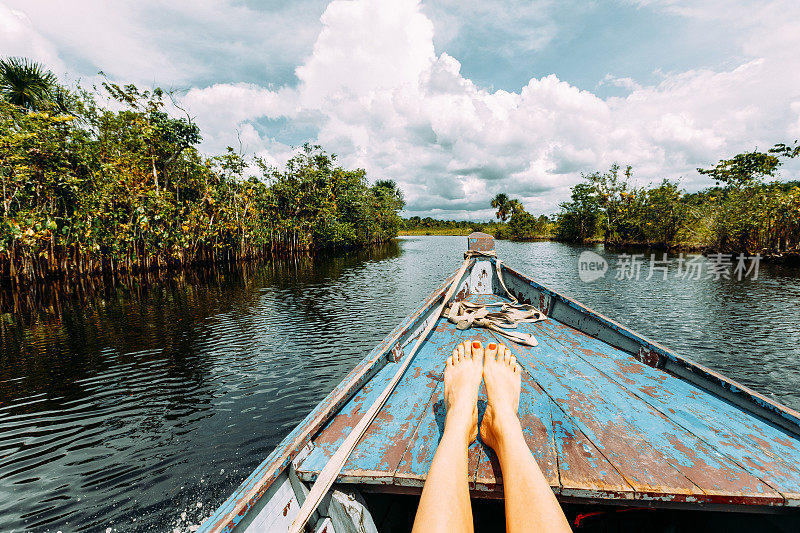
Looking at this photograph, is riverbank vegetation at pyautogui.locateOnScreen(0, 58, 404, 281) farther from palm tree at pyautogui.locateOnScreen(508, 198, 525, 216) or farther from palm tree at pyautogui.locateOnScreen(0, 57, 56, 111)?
palm tree at pyautogui.locateOnScreen(508, 198, 525, 216)

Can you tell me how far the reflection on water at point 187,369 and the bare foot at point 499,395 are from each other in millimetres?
2436

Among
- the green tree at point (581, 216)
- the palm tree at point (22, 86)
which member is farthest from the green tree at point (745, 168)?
the palm tree at point (22, 86)

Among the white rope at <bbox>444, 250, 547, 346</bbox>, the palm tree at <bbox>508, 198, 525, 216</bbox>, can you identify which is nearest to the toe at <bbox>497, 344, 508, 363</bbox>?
the white rope at <bbox>444, 250, 547, 346</bbox>

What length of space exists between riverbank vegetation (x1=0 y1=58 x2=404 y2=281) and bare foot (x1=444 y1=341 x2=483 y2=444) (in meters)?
14.3

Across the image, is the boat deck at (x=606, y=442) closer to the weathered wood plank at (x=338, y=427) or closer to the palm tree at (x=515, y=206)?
the weathered wood plank at (x=338, y=427)

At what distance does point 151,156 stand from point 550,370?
1780 centimetres

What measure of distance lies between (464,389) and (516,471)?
2.00 feet

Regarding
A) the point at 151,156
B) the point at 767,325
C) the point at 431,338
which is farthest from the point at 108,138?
the point at 767,325

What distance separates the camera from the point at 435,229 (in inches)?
3620

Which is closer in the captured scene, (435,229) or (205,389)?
(205,389)

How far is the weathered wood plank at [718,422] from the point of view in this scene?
1.33m

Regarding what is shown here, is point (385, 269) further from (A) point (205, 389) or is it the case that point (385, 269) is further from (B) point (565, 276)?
(A) point (205, 389)

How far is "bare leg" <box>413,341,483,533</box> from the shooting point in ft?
3.65

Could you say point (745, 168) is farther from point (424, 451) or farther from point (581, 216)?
point (424, 451)
